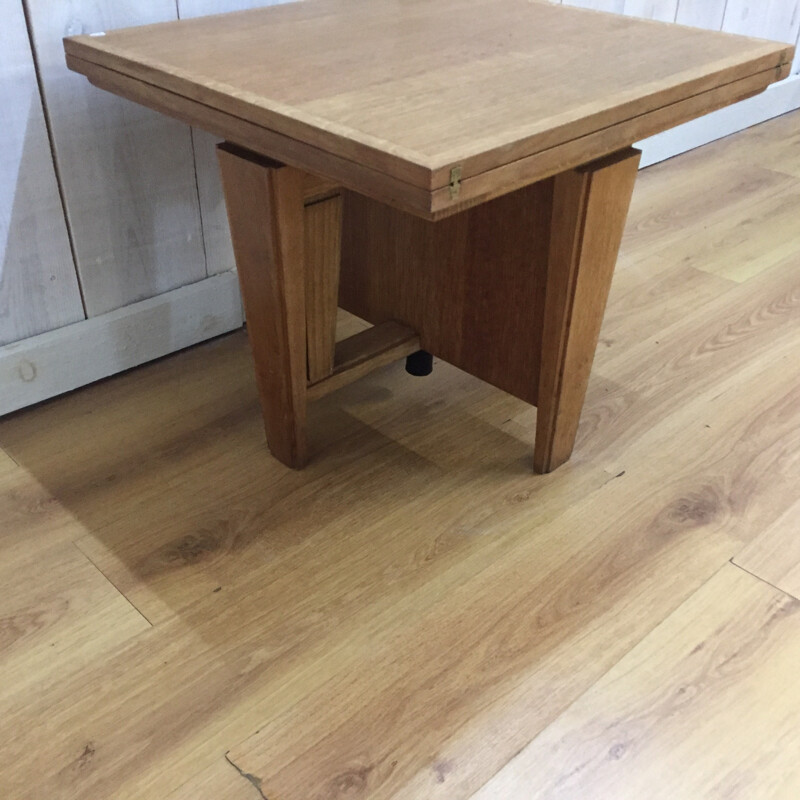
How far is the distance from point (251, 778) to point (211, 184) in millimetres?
831

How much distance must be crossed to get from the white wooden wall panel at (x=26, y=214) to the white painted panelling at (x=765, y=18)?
1.70m

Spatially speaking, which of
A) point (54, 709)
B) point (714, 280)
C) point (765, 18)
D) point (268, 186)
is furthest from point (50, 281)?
point (765, 18)

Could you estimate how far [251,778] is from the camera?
0.74 metres

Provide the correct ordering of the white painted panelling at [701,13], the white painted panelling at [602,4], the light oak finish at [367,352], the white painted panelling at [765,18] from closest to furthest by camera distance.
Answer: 1. the light oak finish at [367,352]
2. the white painted panelling at [602,4]
3. the white painted panelling at [701,13]
4. the white painted panelling at [765,18]

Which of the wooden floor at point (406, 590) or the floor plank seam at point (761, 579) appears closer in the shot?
the wooden floor at point (406, 590)

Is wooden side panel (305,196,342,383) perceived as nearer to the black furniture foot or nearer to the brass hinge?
the black furniture foot

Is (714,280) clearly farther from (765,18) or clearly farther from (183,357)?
(765,18)

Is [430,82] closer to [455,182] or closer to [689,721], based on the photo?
[455,182]

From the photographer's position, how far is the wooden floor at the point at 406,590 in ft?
2.49

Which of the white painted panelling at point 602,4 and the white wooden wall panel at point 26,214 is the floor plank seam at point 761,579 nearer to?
the white wooden wall panel at point 26,214

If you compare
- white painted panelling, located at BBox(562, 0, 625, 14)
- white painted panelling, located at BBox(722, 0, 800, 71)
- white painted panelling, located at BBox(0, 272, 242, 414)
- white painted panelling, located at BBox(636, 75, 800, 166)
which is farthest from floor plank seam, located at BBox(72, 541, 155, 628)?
white painted panelling, located at BBox(722, 0, 800, 71)

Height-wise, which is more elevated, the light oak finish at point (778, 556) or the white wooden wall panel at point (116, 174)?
the white wooden wall panel at point (116, 174)

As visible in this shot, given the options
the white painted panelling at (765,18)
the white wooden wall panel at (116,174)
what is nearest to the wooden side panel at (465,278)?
the white wooden wall panel at (116,174)

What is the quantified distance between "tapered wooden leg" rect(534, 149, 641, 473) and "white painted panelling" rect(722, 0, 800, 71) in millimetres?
1473
